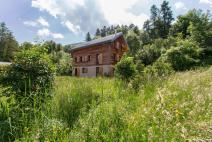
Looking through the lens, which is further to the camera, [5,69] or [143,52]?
[143,52]

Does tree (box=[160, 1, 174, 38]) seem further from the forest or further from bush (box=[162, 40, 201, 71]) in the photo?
the forest

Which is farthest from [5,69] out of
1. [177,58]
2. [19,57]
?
[177,58]

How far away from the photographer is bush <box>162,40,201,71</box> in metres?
25.6

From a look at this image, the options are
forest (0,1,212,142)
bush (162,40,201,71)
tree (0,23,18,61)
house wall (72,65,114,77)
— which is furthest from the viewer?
tree (0,23,18,61)

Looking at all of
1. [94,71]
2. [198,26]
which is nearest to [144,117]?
[94,71]

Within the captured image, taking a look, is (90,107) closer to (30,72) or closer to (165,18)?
(30,72)

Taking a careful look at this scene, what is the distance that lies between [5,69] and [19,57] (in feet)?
1.26

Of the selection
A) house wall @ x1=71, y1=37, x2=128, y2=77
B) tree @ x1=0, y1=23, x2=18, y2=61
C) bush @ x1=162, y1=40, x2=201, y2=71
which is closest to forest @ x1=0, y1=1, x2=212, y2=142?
bush @ x1=162, y1=40, x2=201, y2=71

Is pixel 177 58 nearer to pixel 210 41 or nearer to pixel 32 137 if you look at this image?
pixel 210 41

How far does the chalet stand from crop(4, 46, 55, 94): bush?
2571 centimetres

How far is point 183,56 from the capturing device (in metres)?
26.2

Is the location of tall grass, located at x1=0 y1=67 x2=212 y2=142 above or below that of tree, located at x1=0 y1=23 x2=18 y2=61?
below

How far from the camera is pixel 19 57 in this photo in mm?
5547

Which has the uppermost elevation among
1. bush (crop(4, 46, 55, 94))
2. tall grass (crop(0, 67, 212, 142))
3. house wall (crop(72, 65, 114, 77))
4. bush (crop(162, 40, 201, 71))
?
bush (crop(162, 40, 201, 71))
